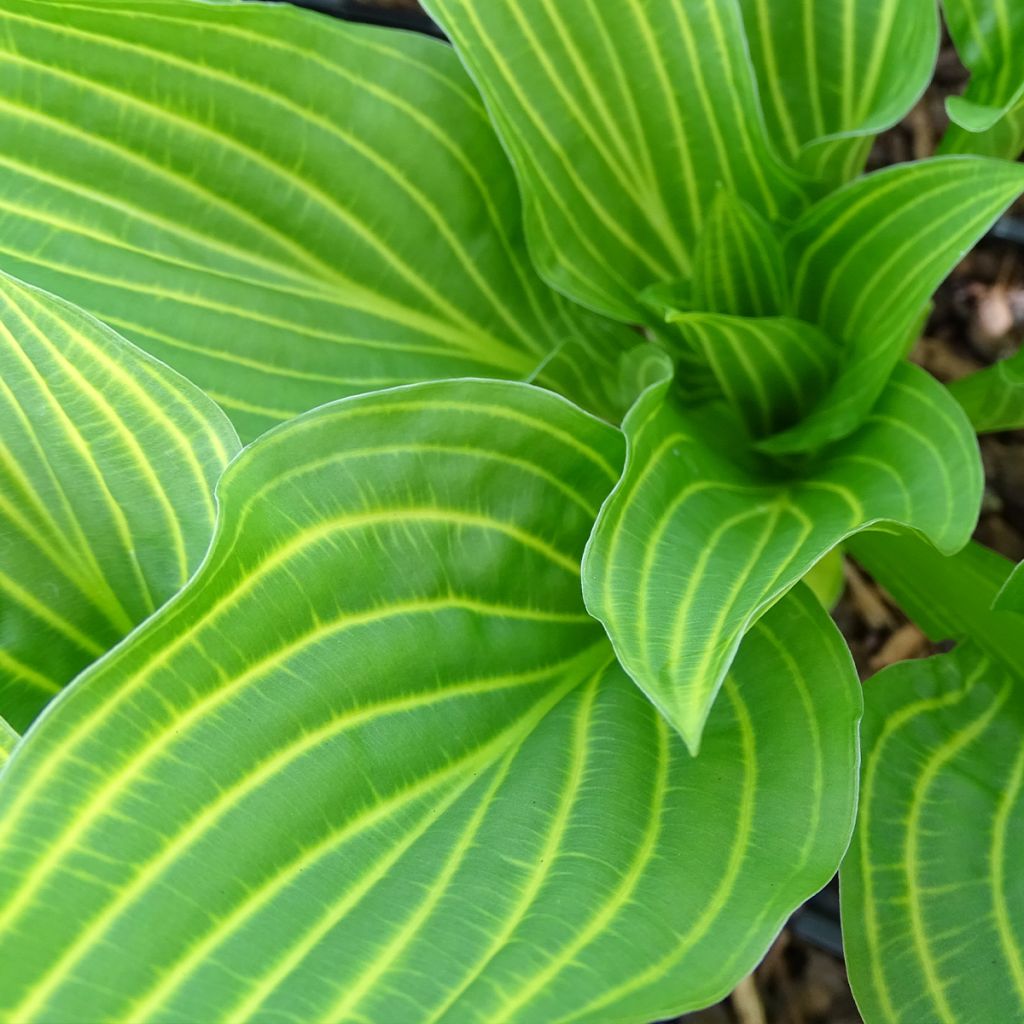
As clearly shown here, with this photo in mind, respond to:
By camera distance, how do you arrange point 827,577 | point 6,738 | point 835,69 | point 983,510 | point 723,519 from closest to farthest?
point 6,738 → point 723,519 → point 835,69 → point 827,577 → point 983,510

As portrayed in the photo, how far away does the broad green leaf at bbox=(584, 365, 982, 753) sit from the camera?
0.36 m

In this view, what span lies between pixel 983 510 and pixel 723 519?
1.49 ft

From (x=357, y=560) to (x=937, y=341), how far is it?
0.69 meters

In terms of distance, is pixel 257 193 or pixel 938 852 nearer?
pixel 938 852

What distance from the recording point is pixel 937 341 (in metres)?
0.89

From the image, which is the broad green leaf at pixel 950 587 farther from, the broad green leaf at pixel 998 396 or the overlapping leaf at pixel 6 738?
the overlapping leaf at pixel 6 738

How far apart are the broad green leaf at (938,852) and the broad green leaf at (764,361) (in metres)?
0.18

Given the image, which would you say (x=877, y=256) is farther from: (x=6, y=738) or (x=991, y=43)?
(x=6, y=738)

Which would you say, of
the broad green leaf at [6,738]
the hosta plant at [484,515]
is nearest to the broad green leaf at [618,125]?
the hosta plant at [484,515]

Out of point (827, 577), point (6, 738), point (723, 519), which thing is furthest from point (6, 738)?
point (827, 577)

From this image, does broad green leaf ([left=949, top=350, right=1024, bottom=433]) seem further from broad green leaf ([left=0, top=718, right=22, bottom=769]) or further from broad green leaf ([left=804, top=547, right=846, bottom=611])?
broad green leaf ([left=0, top=718, right=22, bottom=769])

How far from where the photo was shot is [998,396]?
61 cm

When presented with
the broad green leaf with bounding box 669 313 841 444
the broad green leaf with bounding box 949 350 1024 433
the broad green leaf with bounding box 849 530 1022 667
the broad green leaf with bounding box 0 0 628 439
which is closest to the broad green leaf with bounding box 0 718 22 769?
the broad green leaf with bounding box 0 0 628 439

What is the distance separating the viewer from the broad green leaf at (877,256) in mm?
450
